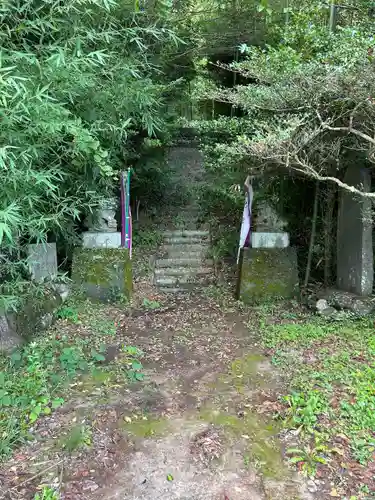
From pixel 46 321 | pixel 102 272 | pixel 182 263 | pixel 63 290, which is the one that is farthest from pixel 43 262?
pixel 182 263

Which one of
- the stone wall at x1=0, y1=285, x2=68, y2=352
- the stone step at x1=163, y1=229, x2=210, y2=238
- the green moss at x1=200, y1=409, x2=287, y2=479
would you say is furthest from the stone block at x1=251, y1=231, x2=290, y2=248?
the green moss at x1=200, y1=409, x2=287, y2=479

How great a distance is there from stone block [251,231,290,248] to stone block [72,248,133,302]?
1720 mm

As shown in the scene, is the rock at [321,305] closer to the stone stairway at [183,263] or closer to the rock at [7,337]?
the stone stairway at [183,263]

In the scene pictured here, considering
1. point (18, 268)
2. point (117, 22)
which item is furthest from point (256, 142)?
point (18, 268)

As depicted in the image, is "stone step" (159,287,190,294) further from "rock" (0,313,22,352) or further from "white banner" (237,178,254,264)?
"rock" (0,313,22,352)

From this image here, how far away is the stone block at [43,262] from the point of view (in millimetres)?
4449

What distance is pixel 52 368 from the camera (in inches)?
127

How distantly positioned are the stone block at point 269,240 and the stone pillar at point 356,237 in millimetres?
710

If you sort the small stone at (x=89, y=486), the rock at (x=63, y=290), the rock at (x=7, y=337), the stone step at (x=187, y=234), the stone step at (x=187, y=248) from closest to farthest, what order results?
the small stone at (x=89, y=486) < the rock at (x=7, y=337) < the rock at (x=63, y=290) < the stone step at (x=187, y=248) < the stone step at (x=187, y=234)

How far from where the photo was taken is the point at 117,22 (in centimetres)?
323

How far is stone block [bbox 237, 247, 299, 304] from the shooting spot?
5.18 metres

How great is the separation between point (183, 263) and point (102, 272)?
1886 millimetres

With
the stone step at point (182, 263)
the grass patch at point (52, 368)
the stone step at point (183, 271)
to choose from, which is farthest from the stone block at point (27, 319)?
the stone step at point (182, 263)

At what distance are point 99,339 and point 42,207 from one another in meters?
1.40
